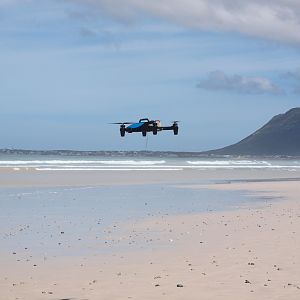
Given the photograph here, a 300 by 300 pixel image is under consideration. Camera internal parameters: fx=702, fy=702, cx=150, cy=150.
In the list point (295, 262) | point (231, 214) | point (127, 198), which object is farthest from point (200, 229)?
point (127, 198)

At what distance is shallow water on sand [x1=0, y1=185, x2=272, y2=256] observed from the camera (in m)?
20.5

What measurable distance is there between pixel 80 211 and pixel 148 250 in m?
11.2

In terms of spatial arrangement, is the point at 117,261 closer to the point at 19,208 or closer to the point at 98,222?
the point at 98,222

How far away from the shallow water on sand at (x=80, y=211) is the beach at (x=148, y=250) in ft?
0.14

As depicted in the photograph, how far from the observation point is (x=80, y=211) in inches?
1188

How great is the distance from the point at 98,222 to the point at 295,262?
10.4 metres

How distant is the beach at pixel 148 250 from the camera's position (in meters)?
14.3

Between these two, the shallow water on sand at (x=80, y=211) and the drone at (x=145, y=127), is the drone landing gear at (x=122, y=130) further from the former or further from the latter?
the shallow water on sand at (x=80, y=211)

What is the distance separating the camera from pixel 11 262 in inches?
686

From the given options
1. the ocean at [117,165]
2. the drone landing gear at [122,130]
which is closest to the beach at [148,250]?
the drone landing gear at [122,130]

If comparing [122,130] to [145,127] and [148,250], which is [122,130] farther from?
[148,250]

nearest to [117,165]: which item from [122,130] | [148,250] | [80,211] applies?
[80,211]

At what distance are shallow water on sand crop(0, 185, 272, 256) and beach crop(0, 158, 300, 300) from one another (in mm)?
44

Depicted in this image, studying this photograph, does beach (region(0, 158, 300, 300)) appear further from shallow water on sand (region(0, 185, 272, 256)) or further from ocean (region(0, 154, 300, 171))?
ocean (region(0, 154, 300, 171))
